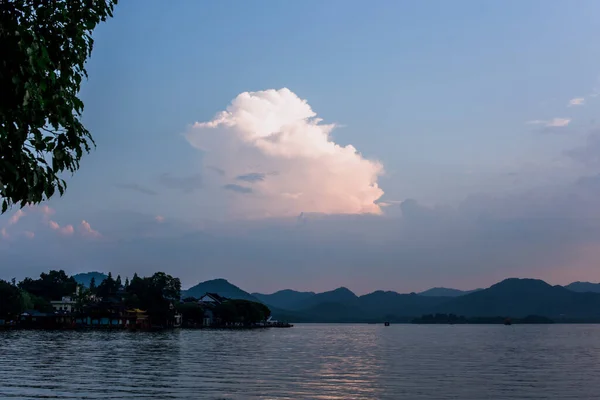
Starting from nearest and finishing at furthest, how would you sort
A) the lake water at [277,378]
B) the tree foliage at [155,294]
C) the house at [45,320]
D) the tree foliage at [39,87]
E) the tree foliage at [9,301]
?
the tree foliage at [39,87]
the lake water at [277,378]
the tree foliage at [9,301]
the house at [45,320]
the tree foliage at [155,294]

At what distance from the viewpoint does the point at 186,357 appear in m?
67.9

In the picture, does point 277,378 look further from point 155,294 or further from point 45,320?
point 45,320

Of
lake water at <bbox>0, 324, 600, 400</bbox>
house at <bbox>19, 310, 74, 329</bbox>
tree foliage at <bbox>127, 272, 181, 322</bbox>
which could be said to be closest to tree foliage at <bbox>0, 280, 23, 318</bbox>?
house at <bbox>19, 310, 74, 329</bbox>

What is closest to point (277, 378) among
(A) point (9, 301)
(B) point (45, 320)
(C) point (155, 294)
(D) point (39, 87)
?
(D) point (39, 87)

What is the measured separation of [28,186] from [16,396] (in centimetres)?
2744

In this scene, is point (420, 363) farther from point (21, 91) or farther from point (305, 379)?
point (21, 91)

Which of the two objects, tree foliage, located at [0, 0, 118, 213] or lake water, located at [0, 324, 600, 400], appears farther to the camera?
lake water, located at [0, 324, 600, 400]

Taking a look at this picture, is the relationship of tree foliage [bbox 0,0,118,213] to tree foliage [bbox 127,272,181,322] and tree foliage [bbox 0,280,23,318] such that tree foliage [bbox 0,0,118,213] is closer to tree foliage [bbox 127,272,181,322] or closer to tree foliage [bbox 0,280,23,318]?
tree foliage [bbox 0,280,23,318]

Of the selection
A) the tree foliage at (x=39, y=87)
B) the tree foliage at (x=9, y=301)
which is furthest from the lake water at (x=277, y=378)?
the tree foliage at (x=9, y=301)

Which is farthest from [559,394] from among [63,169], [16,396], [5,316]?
[5,316]

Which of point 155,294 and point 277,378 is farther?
point 155,294

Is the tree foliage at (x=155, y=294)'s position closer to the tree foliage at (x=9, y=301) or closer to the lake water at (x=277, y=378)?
the tree foliage at (x=9, y=301)

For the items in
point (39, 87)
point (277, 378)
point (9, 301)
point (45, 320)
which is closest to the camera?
point (39, 87)

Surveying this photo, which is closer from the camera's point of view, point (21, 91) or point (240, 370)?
point (21, 91)
